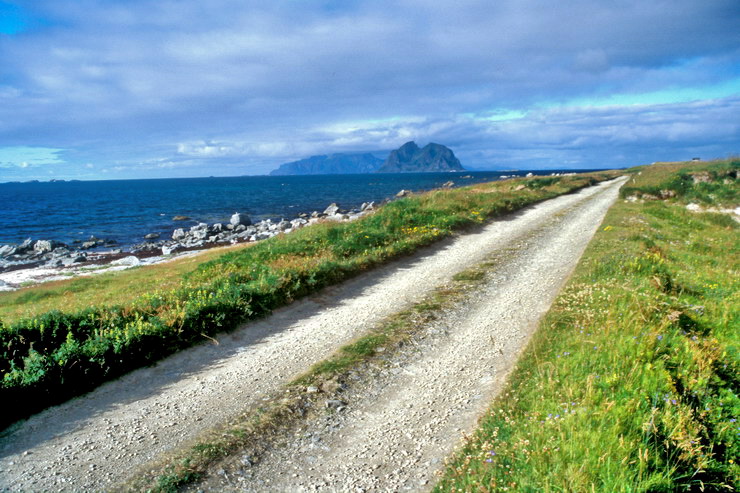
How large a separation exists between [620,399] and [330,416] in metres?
4.35

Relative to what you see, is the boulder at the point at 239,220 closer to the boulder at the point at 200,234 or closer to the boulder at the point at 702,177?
the boulder at the point at 200,234

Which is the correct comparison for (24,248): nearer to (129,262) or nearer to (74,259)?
(74,259)

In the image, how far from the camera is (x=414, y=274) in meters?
14.3

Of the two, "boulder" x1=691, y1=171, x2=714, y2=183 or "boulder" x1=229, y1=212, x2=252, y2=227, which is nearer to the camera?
"boulder" x1=691, y1=171, x2=714, y2=183

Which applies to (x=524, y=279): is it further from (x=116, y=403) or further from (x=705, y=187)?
(x=705, y=187)

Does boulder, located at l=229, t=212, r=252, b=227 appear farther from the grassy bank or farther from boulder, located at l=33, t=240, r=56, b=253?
the grassy bank

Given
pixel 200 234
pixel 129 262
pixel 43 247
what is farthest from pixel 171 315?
pixel 43 247

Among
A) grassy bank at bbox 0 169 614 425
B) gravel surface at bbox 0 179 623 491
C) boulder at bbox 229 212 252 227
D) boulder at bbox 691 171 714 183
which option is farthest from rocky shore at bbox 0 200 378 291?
boulder at bbox 691 171 714 183

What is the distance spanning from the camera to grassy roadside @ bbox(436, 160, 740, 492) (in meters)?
4.82

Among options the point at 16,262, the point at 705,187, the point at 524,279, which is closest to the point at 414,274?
the point at 524,279

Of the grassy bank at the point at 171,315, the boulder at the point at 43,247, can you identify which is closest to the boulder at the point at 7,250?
the boulder at the point at 43,247

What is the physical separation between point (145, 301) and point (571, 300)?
436 inches

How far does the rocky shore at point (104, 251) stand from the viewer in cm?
3294

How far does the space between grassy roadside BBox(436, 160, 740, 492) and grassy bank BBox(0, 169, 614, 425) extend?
6.61 metres
